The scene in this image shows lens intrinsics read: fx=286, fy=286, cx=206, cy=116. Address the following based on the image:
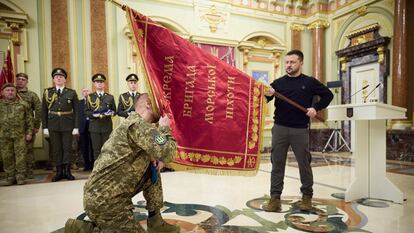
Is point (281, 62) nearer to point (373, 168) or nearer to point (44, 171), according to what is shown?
point (373, 168)

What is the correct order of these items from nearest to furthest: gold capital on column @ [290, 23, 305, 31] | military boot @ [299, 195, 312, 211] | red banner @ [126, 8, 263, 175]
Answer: red banner @ [126, 8, 263, 175] < military boot @ [299, 195, 312, 211] < gold capital on column @ [290, 23, 305, 31]

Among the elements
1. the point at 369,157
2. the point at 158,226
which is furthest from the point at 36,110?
the point at 369,157

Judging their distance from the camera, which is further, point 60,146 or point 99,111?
point 99,111

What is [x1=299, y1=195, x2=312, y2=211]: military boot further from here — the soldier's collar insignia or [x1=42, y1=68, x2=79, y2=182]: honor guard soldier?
[x1=42, y1=68, x2=79, y2=182]: honor guard soldier

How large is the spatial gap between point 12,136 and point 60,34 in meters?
2.54

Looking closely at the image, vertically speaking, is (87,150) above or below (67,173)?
above

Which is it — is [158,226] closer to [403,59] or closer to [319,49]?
[403,59]

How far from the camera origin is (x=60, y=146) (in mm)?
4242

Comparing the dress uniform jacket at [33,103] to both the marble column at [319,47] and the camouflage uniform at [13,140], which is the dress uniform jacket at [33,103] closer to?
the camouflage uniform at [13,140]

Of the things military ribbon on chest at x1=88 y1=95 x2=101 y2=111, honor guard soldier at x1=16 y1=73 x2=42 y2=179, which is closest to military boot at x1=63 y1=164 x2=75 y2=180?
honor guard soldier at x1=16 y1=73 x2=42 y2=179

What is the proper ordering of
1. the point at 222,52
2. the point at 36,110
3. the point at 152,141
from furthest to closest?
the point at 222,52 → the point at 36,110 → the point at 152,141

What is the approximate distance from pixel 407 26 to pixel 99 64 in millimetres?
6340

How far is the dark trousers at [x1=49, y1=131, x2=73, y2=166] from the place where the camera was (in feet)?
13.7

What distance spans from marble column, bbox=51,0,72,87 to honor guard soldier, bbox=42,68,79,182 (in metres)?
1.57
